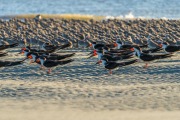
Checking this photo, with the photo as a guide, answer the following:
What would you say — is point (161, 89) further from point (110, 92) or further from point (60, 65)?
point (60, 65)

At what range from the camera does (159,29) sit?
101 feet

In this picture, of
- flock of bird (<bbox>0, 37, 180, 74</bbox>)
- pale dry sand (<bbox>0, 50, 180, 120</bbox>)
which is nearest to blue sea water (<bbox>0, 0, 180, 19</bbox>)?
flock of bird (<bbox>0, 37, 180, 74</bbox>)

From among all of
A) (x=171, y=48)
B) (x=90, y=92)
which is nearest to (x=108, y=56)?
(x=171, y=48)

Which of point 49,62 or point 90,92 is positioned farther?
point 49,62

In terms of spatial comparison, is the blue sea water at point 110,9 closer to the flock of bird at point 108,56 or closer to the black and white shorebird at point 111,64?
the flock of bird at point 108,56

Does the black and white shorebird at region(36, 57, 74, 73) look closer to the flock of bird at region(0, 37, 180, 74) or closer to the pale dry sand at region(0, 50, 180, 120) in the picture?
the flock of bird at region(0, 37, 180, 74)

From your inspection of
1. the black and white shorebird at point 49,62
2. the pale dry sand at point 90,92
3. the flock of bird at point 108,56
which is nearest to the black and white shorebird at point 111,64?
the flock of bird at point 108,56

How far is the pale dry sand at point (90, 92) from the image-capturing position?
12594mm

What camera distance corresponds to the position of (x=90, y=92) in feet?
49.1

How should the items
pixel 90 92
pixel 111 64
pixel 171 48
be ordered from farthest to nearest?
pixel 171 48 → pixel 111 64 → pixel 90 92

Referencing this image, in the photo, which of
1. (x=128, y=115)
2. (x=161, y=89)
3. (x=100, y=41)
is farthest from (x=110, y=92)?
(x=100, y=41)

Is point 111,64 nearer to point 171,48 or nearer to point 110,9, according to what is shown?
point 171,48

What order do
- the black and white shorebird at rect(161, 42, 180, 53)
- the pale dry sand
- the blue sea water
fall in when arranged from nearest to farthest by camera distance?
the pale dry sand < the black and white shorebird at rect(161, 42, 180, 53) < the blue sea water

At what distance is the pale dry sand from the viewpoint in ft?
41.3
